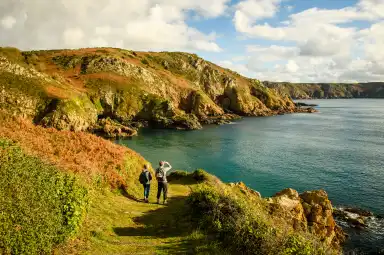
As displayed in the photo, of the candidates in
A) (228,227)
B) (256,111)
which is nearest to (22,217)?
(228,227)

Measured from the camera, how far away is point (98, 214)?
1512cm

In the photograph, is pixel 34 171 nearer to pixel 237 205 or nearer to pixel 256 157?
pixel 237 205

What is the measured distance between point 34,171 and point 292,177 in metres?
47.0

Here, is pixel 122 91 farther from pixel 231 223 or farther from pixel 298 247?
pixel 298 247

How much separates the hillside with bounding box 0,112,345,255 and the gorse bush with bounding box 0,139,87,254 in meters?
0.03

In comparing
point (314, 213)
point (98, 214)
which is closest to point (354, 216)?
point (314, 213)

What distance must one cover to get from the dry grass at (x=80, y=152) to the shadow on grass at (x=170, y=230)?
4.20m

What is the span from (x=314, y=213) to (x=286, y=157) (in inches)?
1307

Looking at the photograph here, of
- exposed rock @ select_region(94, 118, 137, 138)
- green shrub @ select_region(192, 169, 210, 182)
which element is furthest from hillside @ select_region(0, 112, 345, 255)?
exposed rock @ select_region(94, 118, 137, 138)

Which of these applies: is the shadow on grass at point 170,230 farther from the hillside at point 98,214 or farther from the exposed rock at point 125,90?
the exposed rock at point 125,90

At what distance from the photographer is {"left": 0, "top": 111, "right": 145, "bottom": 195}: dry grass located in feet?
54.7

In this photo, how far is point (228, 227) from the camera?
13.5 m

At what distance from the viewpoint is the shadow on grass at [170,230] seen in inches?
515

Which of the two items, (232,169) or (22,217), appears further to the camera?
(232,169)
